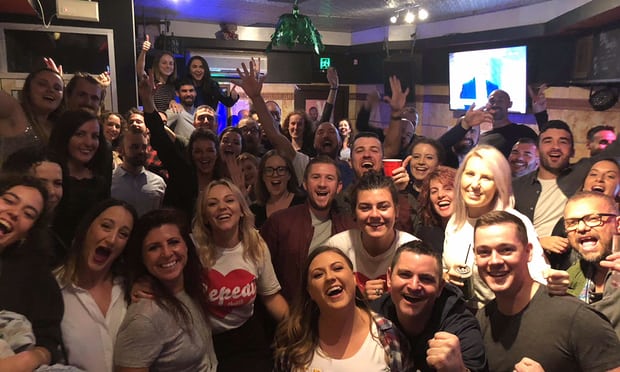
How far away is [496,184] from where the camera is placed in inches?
87.8

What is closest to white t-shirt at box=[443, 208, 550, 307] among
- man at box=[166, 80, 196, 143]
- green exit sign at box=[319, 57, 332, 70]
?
man at box=[166, 80, 196, 143]

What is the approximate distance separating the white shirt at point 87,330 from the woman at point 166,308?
0.17 feet

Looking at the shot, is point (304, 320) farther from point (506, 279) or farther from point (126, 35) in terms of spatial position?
point (126, 35)

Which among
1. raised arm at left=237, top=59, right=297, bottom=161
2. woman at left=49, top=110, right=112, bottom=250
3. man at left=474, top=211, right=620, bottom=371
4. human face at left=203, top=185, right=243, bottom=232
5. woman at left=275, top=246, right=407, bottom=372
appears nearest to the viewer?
man at left=474, top=211, right=620, bottom=371

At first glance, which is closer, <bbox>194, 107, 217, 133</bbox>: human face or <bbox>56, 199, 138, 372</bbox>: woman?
<bbox>56, 199, 138, 372</bbox>: woman

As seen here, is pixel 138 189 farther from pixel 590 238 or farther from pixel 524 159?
pixel 524 159

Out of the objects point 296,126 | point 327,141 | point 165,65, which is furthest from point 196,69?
point 327,141

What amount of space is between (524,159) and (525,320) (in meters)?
2.14

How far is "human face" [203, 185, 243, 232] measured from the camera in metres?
2.16

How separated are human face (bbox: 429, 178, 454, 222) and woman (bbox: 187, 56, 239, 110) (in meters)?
3.35

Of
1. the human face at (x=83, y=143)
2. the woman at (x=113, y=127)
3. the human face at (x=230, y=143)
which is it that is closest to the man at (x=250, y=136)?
the human face at (x=230, y=143)

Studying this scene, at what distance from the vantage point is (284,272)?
2.42 meters

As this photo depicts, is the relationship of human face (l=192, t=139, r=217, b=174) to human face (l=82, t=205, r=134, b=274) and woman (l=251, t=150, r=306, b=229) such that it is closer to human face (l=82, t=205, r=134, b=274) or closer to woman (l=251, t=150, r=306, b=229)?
woman (l=251, t=150, r=306, b=229)

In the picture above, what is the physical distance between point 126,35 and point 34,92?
262 centimetres
